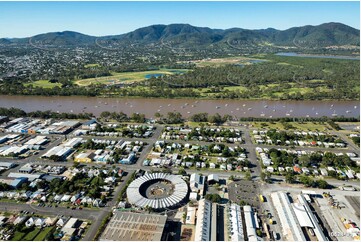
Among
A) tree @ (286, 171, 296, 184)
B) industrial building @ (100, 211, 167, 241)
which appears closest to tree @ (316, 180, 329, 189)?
tree @ (286, 171, 296, 184)

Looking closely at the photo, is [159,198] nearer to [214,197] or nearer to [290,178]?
[214,197]

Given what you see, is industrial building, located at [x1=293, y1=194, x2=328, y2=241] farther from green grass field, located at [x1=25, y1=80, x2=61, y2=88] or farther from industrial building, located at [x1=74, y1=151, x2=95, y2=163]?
green grass field, located at [x1=25, y1=80, x2=61, y2=88]

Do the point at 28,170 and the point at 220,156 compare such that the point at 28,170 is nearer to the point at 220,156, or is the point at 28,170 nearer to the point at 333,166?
the point at 220,156

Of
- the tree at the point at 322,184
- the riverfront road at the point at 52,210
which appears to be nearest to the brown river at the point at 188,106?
the tree at the point at 322,184

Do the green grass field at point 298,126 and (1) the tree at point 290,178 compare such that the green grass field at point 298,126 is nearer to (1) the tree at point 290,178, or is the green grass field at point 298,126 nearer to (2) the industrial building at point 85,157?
(1) the tree at point 290,178

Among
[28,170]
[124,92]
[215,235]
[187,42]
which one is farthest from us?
[187,42]

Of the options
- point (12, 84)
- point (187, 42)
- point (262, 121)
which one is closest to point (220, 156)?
point (262, 121)
